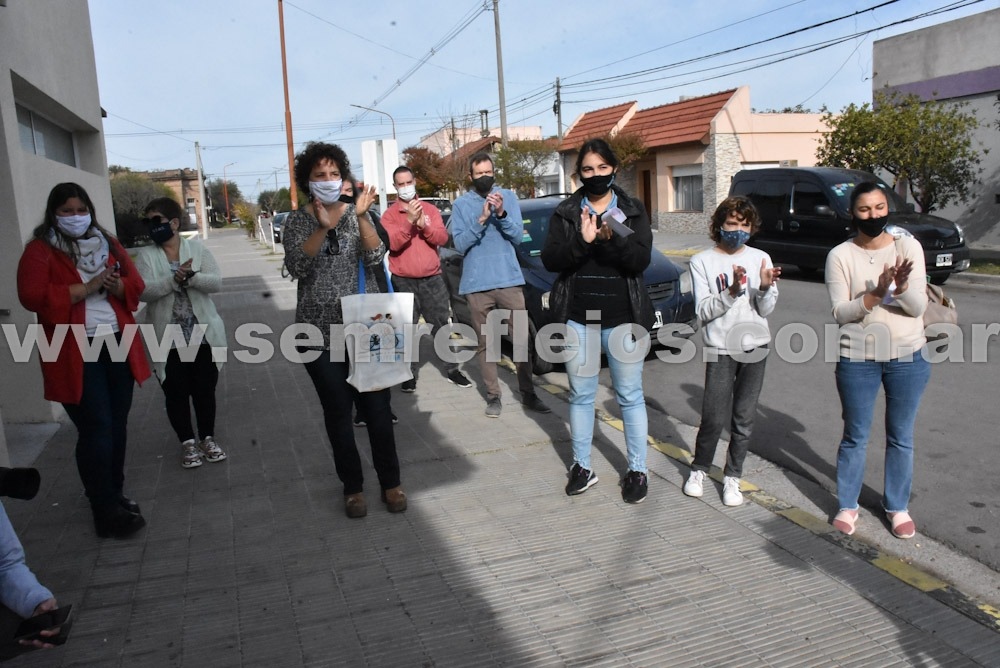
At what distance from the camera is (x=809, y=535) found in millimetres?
4109

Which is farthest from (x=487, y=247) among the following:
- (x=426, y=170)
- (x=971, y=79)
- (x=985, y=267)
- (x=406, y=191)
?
(x=426, y=170)

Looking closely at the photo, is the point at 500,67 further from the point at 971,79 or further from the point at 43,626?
the point at 43,626

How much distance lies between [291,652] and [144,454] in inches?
123

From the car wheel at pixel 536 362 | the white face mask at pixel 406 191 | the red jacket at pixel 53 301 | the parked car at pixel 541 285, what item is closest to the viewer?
the red jacket at pixel 53 301

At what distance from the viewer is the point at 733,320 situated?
438 cm

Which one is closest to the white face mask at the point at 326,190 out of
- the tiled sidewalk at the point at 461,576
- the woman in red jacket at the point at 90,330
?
the woman in red jacket at the point at 90,330

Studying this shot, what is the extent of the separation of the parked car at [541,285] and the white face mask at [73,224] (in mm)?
3613

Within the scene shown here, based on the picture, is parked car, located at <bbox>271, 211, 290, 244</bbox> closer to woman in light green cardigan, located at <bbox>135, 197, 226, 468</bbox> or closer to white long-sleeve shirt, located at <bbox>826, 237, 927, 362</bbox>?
woman in light green cardigan, located at <bbox>135, 197, 226, 468</bbox>

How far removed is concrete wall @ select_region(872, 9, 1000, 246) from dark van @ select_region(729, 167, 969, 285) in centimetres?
497

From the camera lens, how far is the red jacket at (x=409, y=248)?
689 cm

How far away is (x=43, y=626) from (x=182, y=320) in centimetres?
275

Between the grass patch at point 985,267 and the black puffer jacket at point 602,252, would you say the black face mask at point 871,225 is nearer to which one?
the black puffer jacket at point 602,252

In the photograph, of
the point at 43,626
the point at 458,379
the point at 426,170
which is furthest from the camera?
the point at 426,170

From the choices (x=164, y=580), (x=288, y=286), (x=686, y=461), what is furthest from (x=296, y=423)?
(x=288, y=286)
